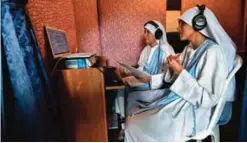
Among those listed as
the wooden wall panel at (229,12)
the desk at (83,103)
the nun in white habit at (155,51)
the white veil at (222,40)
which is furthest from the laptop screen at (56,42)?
the wooden wall panel at (229,12)

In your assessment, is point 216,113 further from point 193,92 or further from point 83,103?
point 83,103

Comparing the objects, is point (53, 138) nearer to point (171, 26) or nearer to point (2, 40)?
point (2, 40)

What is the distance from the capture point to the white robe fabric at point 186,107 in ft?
4.01

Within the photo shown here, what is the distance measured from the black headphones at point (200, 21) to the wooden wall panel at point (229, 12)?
1909 mm

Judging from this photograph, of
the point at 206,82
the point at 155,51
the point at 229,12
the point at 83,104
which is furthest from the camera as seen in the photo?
the point at 229,12

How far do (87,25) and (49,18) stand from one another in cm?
114

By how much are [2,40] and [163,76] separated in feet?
3.42

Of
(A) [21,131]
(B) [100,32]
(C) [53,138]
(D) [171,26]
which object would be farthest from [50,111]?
(D) [171,26]

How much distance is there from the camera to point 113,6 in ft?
10.1

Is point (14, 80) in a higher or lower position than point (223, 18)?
lower

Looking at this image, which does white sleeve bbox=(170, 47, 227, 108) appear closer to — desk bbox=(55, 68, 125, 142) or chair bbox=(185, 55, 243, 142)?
chair bbox=(185, 55, 243, 142)

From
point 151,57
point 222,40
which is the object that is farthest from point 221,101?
point 151,57

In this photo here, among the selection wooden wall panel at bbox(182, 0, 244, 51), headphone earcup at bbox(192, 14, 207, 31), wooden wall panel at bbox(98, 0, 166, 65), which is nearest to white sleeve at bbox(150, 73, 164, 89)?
headphone earcup at bbox(192, 14, 207, 31)

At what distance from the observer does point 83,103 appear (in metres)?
1.47
